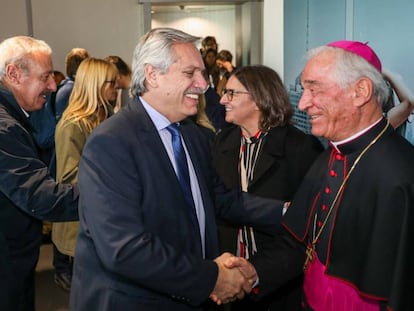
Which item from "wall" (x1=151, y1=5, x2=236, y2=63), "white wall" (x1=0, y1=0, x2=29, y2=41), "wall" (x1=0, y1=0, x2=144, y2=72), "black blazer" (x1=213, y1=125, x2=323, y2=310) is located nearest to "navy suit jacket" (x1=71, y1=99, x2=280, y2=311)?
"black blazer" (x1=213, y1=125, x2=323, y2=310)

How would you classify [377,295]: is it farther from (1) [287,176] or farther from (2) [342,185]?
(1) [287,176]

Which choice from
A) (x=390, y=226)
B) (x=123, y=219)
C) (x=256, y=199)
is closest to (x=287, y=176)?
(x=256, y=199)

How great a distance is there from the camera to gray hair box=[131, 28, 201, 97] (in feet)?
5.45

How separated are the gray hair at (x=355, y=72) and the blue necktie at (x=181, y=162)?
1.82 ft

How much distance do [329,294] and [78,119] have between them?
2.13 m

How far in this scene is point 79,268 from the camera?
5.49ft

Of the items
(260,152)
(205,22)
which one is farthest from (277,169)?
(205,22)

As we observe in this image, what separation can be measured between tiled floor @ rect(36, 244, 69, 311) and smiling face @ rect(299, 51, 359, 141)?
2655mm

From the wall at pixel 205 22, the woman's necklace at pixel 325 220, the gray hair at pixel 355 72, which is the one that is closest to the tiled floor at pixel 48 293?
the woman's necklace at pixel 325 220

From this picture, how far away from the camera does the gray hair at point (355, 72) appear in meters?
1.61

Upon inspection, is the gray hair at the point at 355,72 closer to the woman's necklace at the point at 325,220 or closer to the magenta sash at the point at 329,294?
the woman's necklace at the point at 325,220

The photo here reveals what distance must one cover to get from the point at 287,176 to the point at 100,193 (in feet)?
3.68

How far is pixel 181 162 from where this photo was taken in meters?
1.72

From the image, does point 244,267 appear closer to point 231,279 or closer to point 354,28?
point 231,279
